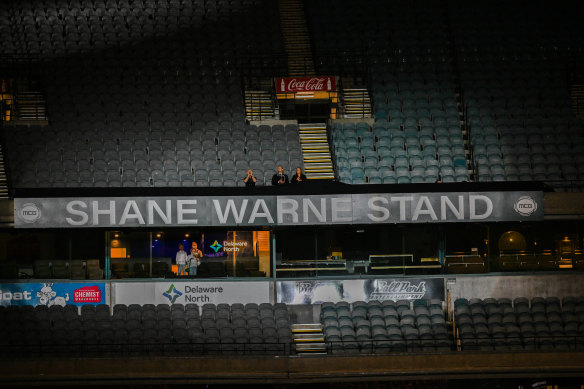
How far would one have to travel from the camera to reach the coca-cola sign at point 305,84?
25.3 metres

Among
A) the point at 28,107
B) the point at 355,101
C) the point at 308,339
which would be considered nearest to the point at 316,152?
the point at 355,101

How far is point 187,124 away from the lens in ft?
79.3

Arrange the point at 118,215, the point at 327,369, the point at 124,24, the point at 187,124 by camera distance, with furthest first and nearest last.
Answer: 1. the point at 124,24
2. the point at 187,124
3. the point at 118,215
4. the point at 327,369

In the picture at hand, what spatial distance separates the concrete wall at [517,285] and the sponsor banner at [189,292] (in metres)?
5.12

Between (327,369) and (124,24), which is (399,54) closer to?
(124,24)

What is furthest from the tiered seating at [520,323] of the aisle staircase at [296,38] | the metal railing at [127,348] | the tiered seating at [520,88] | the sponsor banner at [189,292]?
the aisle staircase at [296,38]

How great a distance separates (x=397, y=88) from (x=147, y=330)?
12.2 meters

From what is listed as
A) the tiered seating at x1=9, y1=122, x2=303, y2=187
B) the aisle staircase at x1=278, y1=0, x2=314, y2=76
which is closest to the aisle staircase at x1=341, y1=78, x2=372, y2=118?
the aisle staircase at x1=278, y1=0, x2=314, y2=76

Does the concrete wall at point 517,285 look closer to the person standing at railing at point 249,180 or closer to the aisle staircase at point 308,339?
the aisle staircase at point 308,339

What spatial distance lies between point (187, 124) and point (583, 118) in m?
12.6

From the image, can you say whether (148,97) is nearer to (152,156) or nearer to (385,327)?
(152,156)

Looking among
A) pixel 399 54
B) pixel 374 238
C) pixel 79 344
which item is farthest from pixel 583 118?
pixel 79 344

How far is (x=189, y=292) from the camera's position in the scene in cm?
2033

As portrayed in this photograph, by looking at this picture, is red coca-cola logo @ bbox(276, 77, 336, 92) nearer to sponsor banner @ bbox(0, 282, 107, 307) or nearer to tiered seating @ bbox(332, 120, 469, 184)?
tiered seating @ bbox(332, 120, 469, 184)
